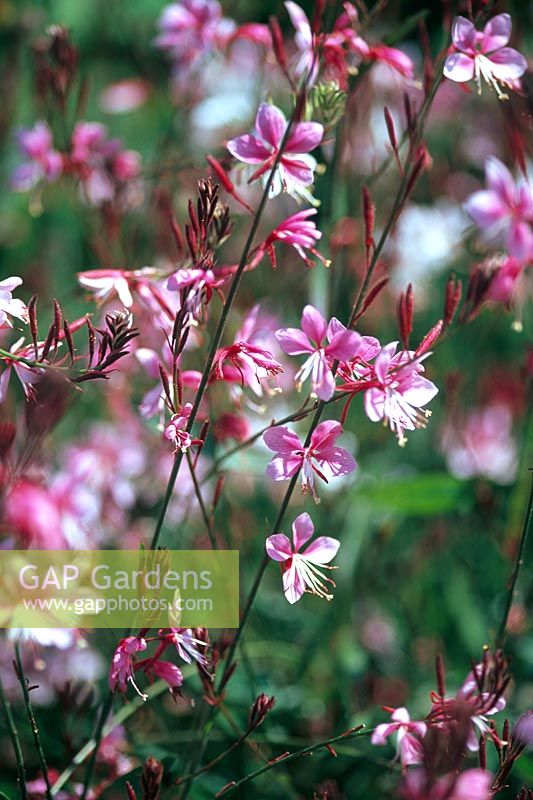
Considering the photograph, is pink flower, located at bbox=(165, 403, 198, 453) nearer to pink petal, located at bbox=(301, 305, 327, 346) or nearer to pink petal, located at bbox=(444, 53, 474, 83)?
pink petal, located at bbox=(301, 305, 327, 346)

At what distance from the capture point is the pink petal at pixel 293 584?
655 millimetres

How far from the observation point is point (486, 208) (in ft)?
2.12

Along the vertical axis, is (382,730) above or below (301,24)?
below

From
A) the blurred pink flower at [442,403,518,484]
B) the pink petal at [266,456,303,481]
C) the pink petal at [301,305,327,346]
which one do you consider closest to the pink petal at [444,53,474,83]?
the pink petal at [301,305,327,346]

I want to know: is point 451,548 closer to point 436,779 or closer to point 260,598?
point 260,598

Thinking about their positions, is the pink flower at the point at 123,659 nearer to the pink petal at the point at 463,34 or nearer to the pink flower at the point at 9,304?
the pink flower at the point at 9,304

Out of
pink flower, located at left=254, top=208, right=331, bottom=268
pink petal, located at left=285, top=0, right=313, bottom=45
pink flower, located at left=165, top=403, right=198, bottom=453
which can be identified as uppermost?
pink petal, located at left=285, top=0, right=313, bottom=45

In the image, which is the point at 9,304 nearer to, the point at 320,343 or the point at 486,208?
the point at 320,343

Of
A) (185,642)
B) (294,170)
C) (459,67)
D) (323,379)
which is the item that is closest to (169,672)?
(185,642)

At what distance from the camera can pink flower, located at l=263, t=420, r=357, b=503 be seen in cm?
66

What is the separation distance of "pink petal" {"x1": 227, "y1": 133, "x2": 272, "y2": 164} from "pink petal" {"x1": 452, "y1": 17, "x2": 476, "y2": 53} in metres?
0.18

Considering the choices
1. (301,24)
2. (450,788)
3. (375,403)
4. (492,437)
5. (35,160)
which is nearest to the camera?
(450,788)

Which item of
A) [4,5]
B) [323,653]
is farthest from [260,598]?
[4,5]

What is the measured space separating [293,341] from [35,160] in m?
0.56
